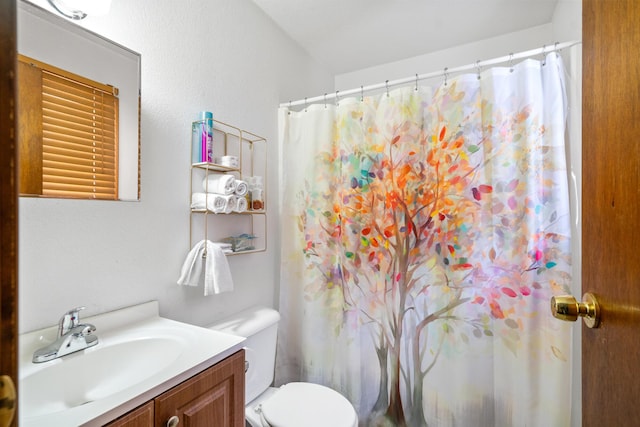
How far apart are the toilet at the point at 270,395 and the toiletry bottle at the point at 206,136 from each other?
78 centimetres

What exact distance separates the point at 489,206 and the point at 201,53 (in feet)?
5.06

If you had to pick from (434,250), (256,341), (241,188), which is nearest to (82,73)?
(241,188)

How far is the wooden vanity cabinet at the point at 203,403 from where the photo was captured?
70 cm

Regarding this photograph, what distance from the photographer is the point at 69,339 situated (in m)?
0.87

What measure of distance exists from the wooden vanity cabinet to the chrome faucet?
37 centimetres

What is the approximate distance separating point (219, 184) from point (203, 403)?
86 centimetres

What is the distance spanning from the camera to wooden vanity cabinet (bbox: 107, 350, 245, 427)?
70 centimetres

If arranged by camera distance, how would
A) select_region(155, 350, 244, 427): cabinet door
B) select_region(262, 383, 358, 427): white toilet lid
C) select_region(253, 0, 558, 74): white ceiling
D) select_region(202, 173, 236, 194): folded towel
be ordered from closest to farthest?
select_region(155, 350, 244, 427): cabinet door
select_region(262, 383, 358, 427): white toilet lid
select_region(202, 173, 236, 194): folded towel
select_region(253, 0, 558, 74): white ceiling

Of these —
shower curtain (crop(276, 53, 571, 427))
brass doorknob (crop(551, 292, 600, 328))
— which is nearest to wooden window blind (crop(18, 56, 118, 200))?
shower curtain (crop(276, 53, 571, 427))

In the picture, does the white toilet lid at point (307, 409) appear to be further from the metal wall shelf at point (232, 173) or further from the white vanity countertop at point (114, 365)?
the metal wall shelf at point (232, 173)

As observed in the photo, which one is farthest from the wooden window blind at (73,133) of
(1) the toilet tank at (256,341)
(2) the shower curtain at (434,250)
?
(2) the shower curtain at (434,250)

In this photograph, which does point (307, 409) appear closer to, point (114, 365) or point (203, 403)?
point (203, 403)

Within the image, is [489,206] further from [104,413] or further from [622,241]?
[104,413]

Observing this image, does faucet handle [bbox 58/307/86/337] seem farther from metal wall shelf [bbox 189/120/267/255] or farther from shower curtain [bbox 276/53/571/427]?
shower curtain [bbox 276/53/571/427]
